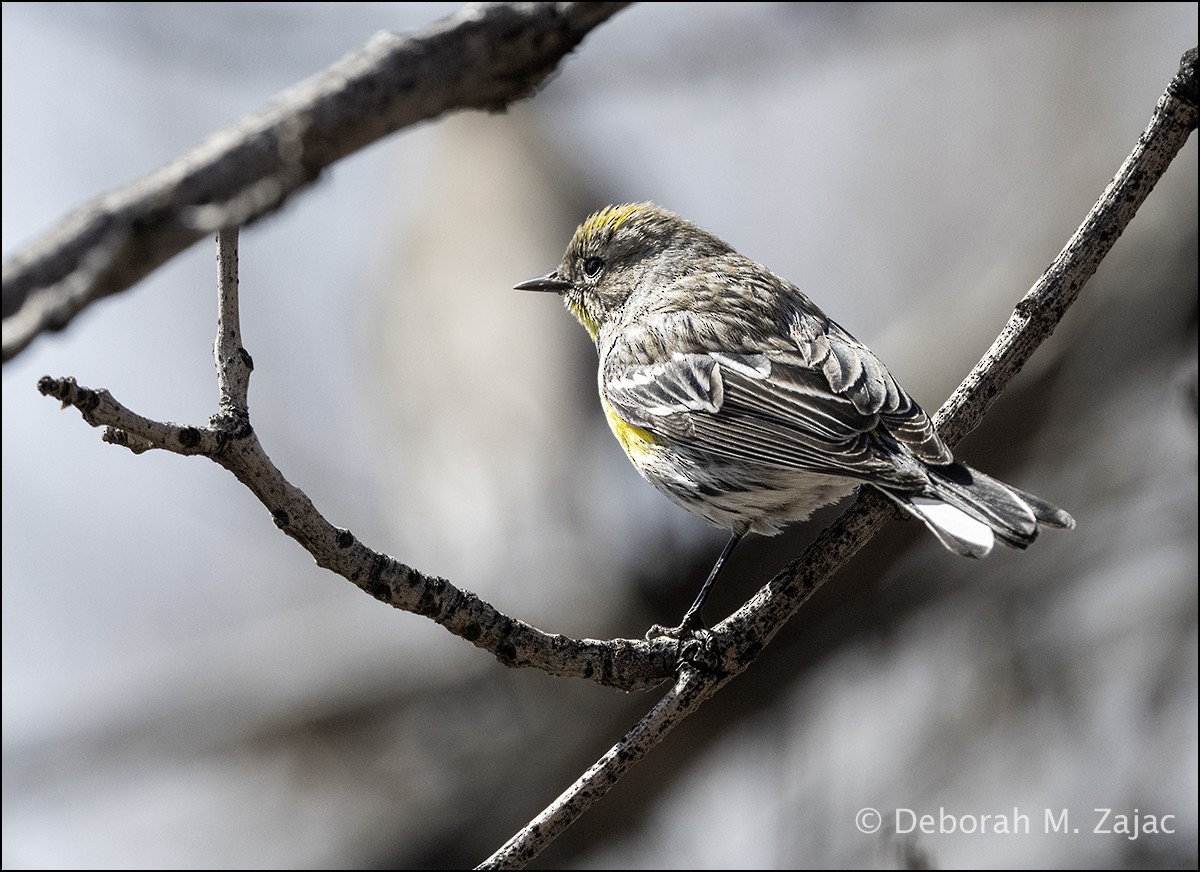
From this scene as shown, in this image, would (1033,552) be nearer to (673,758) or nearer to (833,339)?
(673,758)

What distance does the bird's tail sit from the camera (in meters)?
3.04

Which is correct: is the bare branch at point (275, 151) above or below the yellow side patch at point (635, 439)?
below

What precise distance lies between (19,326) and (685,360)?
11.8 feet

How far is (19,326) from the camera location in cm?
127

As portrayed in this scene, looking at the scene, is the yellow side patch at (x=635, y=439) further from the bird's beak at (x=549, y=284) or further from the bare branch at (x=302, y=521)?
the bare branch at (x=302, y=521)

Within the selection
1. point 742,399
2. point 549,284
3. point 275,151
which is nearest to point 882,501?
point 742,399

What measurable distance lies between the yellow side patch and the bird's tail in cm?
129

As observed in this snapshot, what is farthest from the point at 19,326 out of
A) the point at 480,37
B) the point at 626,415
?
the point at 626,415

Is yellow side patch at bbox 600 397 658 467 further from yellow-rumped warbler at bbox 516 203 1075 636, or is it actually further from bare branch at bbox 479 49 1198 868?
bare branch at bbox 479 49 1198 868

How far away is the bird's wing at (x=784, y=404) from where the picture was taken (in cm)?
369

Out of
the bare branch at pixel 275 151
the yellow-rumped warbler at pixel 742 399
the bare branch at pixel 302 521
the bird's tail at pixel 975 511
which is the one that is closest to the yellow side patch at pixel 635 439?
the yellow-rumped warbler at pixel 742 399

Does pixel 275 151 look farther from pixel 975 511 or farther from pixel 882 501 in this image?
pixel 882 501

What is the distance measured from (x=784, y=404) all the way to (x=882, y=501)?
717 mm

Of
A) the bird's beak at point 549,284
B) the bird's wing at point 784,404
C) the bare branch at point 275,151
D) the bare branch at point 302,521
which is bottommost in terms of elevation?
the bare branch at point 275,151
